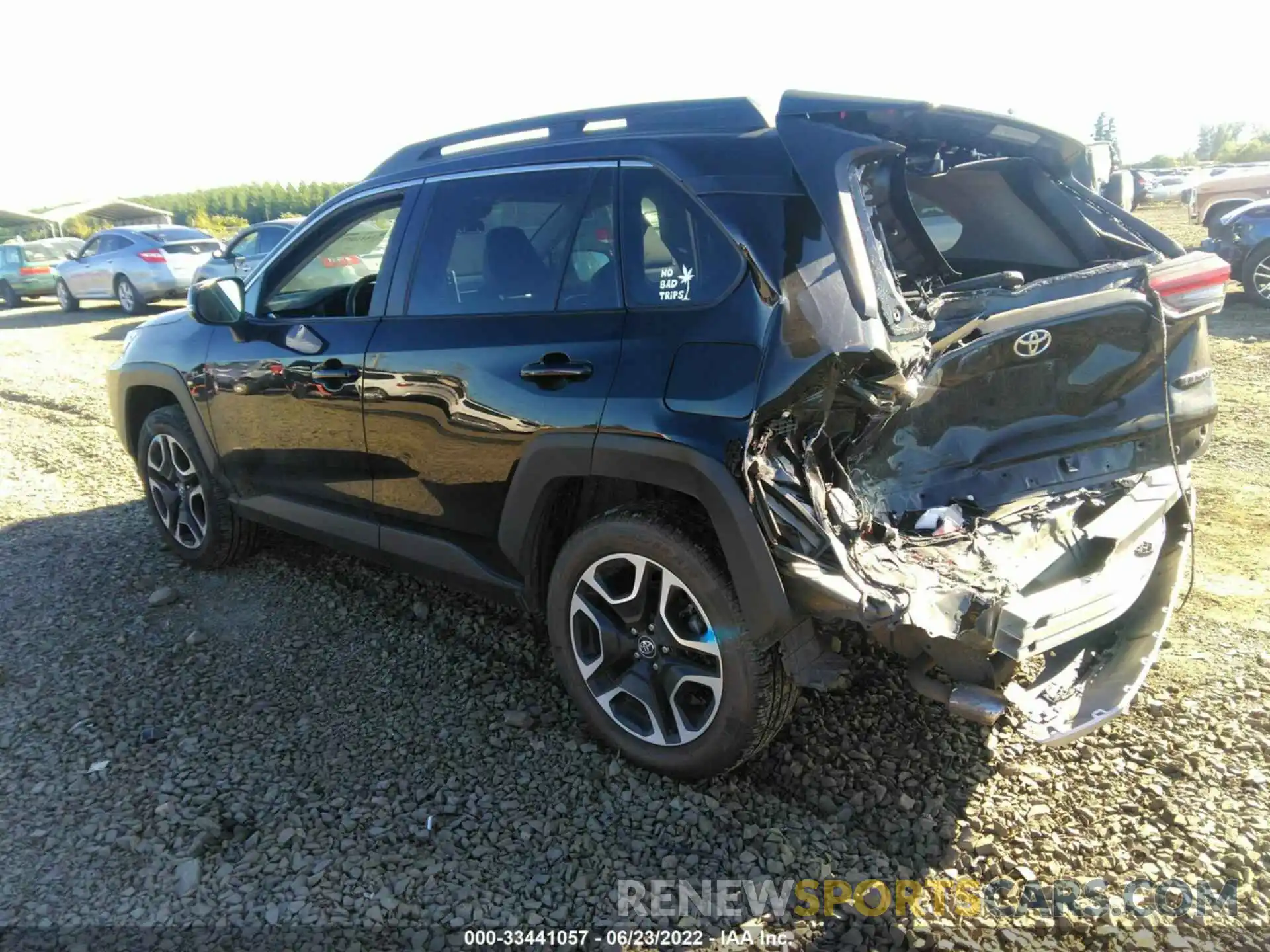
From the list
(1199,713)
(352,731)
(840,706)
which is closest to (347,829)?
(352,731)

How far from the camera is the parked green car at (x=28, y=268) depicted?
60.3ft

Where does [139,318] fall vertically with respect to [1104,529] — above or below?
below

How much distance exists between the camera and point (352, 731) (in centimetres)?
330

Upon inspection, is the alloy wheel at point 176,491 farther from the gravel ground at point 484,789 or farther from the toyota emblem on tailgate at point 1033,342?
the toyota emblem on tailgate at point 1033,342

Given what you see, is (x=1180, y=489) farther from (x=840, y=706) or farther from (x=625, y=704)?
(x=625, y=704)

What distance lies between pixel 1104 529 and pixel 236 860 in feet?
9.49

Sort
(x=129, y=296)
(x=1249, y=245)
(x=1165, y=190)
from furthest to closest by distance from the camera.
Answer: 1. (x=1165, y=190)
2. (x=129, y=296)
3. (x=1249, y=245)

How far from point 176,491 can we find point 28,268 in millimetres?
17485

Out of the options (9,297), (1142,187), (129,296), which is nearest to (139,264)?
(129,296)

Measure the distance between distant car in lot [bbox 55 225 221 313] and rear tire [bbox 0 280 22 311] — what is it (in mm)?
3506

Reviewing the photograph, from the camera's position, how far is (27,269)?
725 inches

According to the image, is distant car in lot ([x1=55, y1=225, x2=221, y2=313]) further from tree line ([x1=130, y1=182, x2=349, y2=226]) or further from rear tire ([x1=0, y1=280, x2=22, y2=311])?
tree line ([x1=130, y1=182, x2=349, y2=226])

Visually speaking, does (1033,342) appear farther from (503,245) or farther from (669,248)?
(503,245)

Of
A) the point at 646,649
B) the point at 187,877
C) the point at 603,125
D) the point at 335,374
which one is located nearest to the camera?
the point at 187,877
